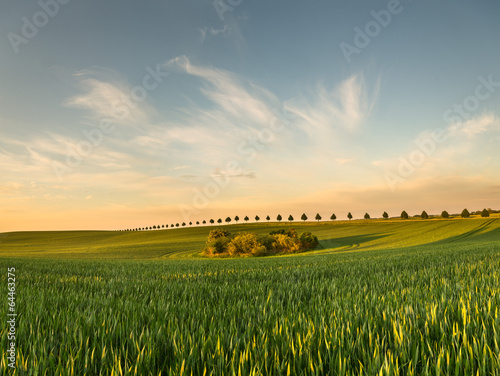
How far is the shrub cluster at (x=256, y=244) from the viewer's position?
50.1 m

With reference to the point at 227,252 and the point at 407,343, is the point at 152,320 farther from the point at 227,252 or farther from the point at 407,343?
the point at 227,252

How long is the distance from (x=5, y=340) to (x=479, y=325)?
511 cm

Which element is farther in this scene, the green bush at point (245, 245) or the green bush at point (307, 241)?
the green bush at point (307, 241)

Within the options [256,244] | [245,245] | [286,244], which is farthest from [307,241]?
[245,245]

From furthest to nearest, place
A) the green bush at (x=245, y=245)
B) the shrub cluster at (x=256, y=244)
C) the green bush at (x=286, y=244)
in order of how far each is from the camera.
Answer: the green bush at (x=286, y=244), the shrub cluster at (x=256, y=244), the green bush at (x=245, y=245)

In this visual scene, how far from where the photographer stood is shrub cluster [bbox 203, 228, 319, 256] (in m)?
50.1

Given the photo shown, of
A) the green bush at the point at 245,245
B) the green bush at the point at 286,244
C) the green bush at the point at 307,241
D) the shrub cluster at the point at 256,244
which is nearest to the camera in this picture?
the green bush at the point at 245,245

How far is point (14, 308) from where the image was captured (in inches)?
168

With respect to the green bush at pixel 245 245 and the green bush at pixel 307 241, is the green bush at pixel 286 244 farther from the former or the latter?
the green bush at pixel 245 245

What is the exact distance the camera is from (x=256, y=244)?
165ft

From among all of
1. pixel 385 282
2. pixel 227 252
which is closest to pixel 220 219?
pixel 227 252

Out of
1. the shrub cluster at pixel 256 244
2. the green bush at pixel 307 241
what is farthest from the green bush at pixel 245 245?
the green bush at pixel 307 241

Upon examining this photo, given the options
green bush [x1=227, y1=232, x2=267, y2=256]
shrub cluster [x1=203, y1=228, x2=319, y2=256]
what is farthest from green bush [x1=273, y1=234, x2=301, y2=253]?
green bush [x1=227, y1=232, x2=267, y2=256]

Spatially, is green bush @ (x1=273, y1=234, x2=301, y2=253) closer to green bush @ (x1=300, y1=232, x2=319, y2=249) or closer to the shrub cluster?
the shrub cluster
